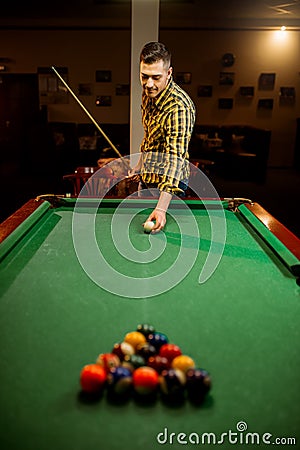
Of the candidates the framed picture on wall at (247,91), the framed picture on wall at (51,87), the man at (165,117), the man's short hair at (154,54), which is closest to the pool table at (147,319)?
the man at (165,117)

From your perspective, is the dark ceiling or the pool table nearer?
the pool table

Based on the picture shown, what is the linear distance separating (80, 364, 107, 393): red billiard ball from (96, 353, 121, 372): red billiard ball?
0.09 feet

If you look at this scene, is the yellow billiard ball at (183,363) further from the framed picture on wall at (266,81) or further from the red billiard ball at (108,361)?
the framed picture on wall at (266,81)

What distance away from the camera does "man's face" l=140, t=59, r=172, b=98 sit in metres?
2.12

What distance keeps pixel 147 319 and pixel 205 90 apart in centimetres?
815

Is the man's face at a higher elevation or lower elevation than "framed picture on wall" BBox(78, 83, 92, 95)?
lower

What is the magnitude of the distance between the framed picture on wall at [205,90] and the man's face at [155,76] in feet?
22.2

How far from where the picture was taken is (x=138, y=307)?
1.26 meters

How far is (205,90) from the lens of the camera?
8.67 m

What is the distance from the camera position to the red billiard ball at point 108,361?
91cm

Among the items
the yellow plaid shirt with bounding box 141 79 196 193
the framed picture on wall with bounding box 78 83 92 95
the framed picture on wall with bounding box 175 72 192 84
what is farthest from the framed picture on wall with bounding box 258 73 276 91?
the yellow plaid shirt with bounding box 141 79 196 193

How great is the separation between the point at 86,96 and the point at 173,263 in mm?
7868

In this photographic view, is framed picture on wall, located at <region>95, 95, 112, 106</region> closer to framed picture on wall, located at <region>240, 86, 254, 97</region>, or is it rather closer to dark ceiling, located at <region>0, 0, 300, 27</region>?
dark ceiling, located at <region>0, 0, 300, 27</region>

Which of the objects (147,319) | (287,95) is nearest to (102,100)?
(287,95)
